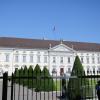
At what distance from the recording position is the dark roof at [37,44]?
5834cm

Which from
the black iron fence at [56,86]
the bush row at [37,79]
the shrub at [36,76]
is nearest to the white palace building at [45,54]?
the shrub at [36,76]

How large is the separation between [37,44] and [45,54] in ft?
10.5

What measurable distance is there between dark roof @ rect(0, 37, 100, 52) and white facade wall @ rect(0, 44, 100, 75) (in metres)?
0.99

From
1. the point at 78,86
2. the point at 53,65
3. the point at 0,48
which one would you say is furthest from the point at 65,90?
the point at 53,65

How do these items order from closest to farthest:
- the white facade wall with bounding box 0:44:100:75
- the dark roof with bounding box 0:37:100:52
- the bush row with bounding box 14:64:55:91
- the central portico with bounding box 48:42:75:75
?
the bush row with bounding box 14:64:55:91
the white facade wall with bounding box 0:44:100:75
the dark roof with bounding box 0:37:100:52
the central portico with bounding box 48:42:75:75

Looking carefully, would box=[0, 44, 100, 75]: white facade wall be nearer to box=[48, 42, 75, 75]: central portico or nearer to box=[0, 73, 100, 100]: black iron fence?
box=[48, 42, 75, 75]: central portico

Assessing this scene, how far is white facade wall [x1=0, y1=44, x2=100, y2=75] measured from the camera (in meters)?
57.1

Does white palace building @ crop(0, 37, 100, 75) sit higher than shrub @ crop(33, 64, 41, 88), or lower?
higher

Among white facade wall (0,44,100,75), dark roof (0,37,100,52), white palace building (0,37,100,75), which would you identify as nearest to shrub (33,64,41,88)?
white palace building (0,37,100,75)

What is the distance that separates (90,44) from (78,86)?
5919 cm

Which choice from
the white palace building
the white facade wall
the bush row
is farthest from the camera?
the white palace building

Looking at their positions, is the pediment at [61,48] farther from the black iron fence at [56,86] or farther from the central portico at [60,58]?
the black iron fence at [56,86]

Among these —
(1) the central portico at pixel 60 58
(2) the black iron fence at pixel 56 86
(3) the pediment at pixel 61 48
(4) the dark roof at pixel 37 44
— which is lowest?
(2) the black iron fence at pixel 56 86

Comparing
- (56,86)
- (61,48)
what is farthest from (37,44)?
(56,86)
